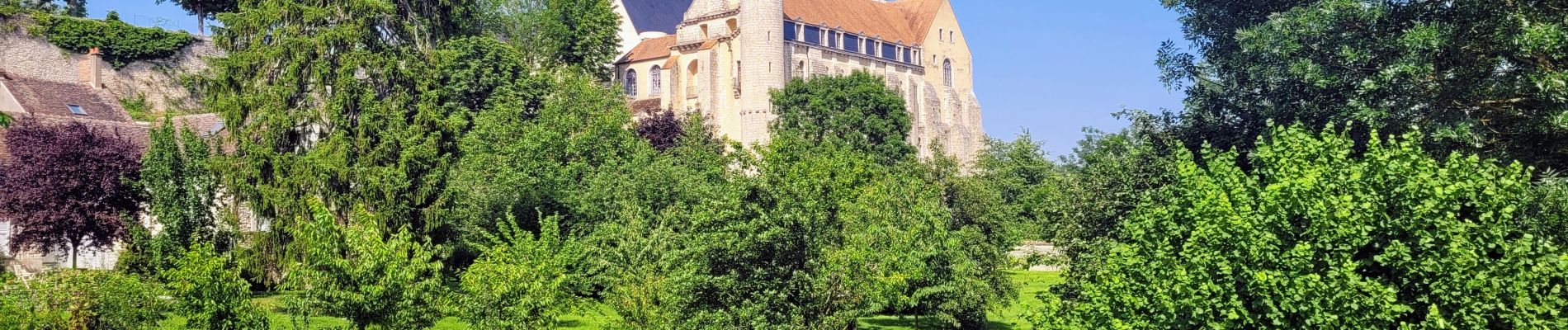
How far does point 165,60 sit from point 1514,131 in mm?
53317

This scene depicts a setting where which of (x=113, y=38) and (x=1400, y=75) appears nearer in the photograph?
(x=1400, y=75)

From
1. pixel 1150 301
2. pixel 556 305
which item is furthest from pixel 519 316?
pixel 1150 301

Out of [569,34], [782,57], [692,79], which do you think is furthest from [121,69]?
[782,57]

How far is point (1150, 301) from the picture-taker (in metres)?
19.9

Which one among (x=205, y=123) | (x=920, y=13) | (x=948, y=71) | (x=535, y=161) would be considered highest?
(x=920, y=13)

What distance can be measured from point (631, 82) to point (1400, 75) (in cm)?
6963

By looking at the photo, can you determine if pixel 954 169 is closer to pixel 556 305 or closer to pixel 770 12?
pixel 556 305

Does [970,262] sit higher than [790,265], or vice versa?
[790,265]

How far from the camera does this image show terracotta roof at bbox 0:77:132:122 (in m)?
50.9

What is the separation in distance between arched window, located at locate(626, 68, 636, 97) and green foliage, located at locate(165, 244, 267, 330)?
68.7 meters

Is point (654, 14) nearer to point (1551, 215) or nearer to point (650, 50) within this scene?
point (650, 50)

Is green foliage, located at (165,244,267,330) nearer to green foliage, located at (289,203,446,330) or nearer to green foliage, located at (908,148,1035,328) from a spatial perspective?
green foliage, located at (289,203,446,330)

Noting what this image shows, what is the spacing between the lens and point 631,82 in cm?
9056

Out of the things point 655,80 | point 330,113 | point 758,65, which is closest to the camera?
point 330,113
